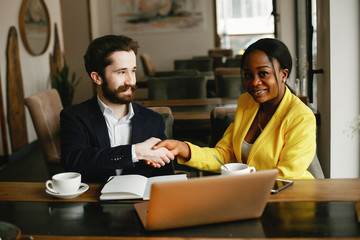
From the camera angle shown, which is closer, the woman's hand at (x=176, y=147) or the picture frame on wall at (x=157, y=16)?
the woman's hand at (x=176, y=147)

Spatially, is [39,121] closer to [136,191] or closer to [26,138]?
[136,191]

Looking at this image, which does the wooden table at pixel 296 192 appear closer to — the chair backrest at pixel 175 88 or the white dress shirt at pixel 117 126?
the white dress shirt at pixel 117 126

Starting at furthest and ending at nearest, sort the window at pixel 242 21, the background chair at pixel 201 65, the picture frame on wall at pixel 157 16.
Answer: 1. the window at pixel 242 21
2. the picture frame on wall at pixel 157 16
3. the background chair at pixel 201 65

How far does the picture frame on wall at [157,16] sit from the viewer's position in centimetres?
816

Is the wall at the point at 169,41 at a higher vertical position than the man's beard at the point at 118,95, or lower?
higher

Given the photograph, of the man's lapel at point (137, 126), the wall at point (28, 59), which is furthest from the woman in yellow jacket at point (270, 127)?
the wall at point (28, 59)

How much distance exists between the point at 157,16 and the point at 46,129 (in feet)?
20.0

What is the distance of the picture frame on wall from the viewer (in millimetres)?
8156

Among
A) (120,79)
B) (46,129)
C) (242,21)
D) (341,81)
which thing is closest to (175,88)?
(46,129)

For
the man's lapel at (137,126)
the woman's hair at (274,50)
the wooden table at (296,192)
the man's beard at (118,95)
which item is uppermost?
the woman's hair at (274,50)

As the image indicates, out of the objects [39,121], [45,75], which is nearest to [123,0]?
[45,75]

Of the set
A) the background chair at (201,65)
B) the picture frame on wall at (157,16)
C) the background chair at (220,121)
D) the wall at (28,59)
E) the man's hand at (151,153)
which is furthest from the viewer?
the picture frame on wall at (157,16)

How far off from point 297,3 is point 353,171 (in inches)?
117

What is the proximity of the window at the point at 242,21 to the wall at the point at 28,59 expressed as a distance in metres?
3.43
